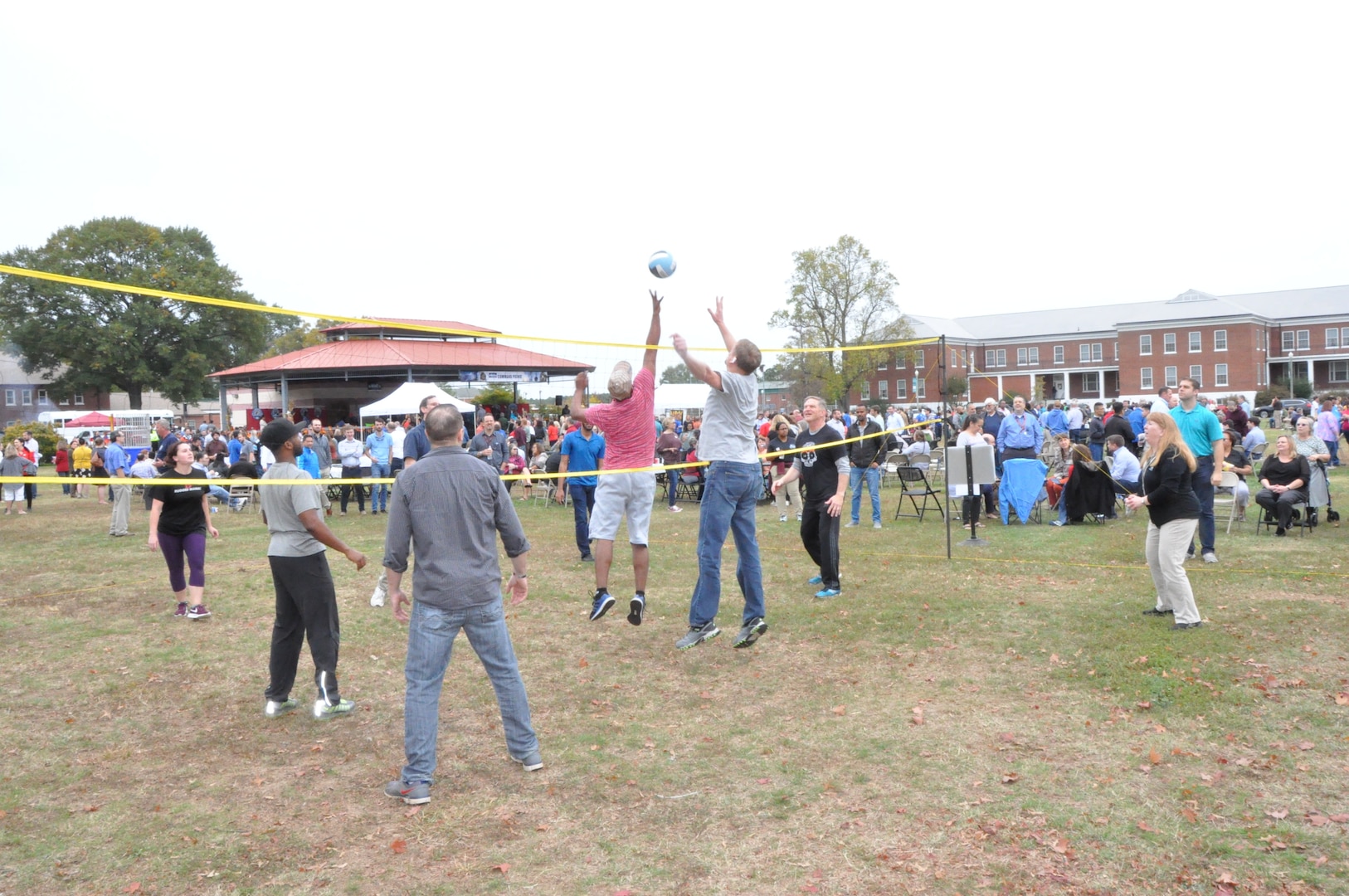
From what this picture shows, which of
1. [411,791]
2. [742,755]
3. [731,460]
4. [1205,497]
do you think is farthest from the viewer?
[1205,497]

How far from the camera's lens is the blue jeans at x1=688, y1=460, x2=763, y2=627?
6707 millimetres

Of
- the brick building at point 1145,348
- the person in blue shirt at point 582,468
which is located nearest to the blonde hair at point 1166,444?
the person in blue shirt at point 582,468

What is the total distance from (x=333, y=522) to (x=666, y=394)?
22.7m

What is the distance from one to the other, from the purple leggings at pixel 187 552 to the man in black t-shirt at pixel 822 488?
5.48m

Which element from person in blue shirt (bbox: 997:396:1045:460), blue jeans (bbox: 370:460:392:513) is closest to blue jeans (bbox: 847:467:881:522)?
person in blue shirt (bbox: 997:396:1045:460)

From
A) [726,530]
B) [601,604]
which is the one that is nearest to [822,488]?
[726,530]

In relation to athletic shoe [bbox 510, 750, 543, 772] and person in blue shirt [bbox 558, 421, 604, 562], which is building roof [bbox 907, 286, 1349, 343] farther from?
athletic shoe [bbox 510, 750, 543, 772]

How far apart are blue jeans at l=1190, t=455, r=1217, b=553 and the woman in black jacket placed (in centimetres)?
291

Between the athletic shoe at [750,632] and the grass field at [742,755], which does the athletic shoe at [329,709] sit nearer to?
the grass field at [742,755]

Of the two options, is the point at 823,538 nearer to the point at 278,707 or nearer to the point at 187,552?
the point at 278,707

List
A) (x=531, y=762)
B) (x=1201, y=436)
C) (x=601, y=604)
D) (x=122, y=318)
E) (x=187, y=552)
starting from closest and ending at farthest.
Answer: (x=531, y=762) < (x=601, y=604) < (x=187, y=552) < (x=1201, y=436) < (x=122, y=318)

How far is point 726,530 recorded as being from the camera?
6.85 meters

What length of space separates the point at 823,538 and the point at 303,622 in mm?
4762

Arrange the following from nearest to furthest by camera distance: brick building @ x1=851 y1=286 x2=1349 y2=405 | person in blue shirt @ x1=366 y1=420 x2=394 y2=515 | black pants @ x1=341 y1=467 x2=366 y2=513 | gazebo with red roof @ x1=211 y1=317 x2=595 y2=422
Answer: black pants @ x1=341 y1=467 x2=366 y2=513, person in blue shirt @ x1=366 y1=420 x2=394 y2=515, gazebo with red roof @ x1=211 y1=317 x2=595 y2=422, brick building @ x1=851 y1=286 x2=1349 y2=405
